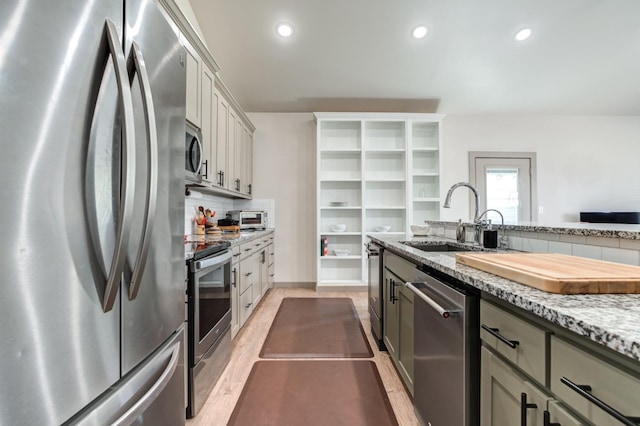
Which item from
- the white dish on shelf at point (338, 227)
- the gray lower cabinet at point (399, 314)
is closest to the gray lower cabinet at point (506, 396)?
the gray lower cabinet at point (399, 314)

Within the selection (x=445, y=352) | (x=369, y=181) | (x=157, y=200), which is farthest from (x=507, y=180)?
(x=157, y=200)

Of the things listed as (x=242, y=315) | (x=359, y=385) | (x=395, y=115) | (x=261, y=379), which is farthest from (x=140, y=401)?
(x=395, y=115)

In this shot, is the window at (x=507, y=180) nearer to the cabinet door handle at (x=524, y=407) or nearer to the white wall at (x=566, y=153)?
the white wall at (x=566, y=153)

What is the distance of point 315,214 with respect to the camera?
4.60m

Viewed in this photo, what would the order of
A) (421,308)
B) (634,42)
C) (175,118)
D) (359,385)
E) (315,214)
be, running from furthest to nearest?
1. (315,214)
2. (634,42)
3. (359,385)
4. (421,308)
5. (175,118)

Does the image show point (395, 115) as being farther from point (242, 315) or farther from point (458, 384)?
point (458, 384)

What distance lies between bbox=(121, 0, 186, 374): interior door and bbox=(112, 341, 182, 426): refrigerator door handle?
8 cm

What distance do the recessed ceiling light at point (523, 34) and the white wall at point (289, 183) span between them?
9.38ft

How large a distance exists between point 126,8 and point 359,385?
2.19 metres

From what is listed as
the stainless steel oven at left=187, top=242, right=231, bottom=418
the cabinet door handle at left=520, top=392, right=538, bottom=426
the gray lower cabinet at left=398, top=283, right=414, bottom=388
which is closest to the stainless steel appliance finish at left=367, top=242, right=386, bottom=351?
the gray lower cabinet at left=398, top=283, right=414, bottom=388

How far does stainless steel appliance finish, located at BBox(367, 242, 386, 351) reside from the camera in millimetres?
2342

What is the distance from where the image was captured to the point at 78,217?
2.06 ft

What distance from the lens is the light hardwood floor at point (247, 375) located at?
5.32ft

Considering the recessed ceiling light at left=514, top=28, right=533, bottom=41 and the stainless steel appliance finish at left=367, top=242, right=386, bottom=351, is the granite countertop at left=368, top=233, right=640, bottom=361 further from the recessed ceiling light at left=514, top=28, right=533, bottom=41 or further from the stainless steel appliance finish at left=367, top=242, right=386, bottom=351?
the recessed ceiling light at left=514, top=28, right=533, bottom=41
